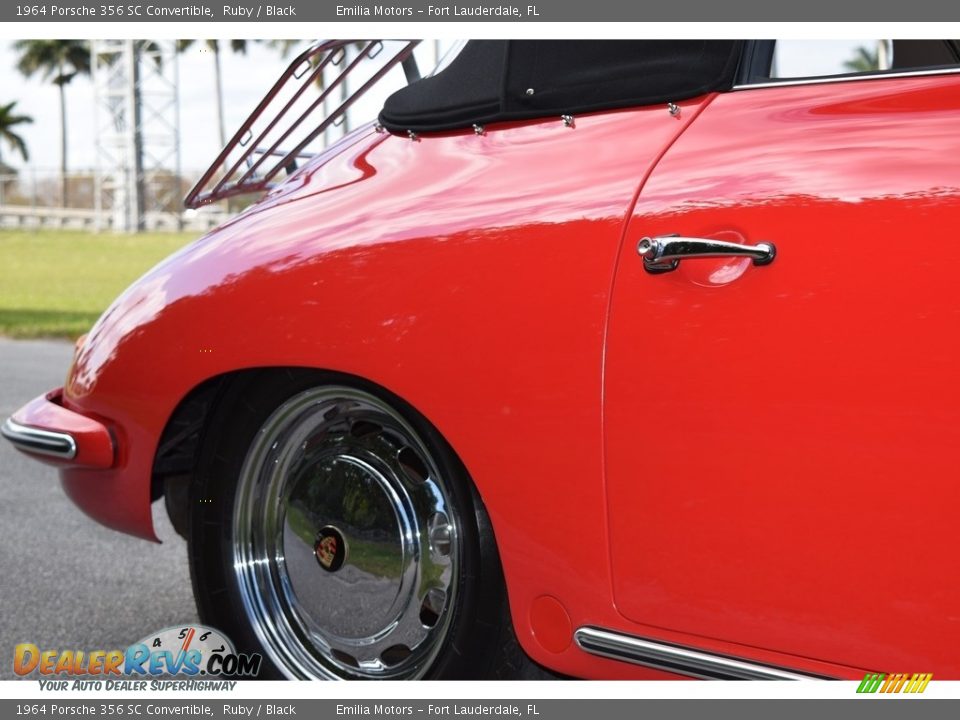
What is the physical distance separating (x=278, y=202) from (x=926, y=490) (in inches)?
61.3

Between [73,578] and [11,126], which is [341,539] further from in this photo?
[11,126]

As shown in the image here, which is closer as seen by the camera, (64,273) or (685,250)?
(685,250)

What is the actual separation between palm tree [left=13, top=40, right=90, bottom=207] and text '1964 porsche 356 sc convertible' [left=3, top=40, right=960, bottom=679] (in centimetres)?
7172

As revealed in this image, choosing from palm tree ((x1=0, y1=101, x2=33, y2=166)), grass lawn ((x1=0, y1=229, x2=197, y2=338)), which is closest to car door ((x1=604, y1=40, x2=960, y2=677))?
grass lawn ((x1=0, y1=229, x2=197, y2=338))

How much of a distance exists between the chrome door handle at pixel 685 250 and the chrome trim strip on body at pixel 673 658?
61 centimetres

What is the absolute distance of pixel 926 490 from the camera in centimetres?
172

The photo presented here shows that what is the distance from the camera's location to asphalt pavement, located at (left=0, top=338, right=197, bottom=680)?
11.0 ft

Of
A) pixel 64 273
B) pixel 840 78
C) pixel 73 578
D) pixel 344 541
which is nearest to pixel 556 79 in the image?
pixel 840 78

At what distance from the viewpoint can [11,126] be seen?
2613 inches

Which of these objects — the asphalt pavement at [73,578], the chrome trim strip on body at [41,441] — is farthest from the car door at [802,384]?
the asphalt pavement at [73,578]

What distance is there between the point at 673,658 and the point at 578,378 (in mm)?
476

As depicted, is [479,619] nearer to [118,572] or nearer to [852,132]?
[852,132]

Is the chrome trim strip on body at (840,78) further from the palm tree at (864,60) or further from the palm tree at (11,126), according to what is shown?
the palm tree at (11,126)

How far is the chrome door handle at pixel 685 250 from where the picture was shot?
187cm
